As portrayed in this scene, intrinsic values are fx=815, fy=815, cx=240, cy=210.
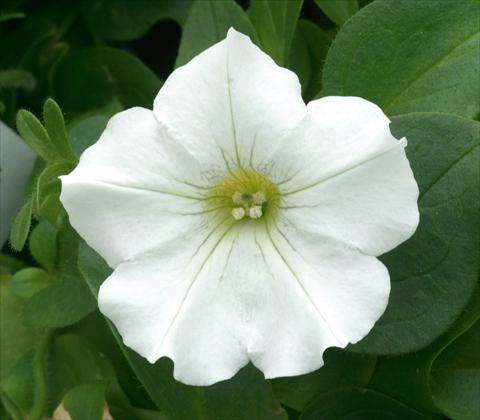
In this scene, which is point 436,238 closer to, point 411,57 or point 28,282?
point 411,57

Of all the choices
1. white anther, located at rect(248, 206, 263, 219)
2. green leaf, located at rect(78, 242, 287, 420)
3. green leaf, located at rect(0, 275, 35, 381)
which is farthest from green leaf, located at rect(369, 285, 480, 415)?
green leaf, located at rect(0, 275, 35, 381)

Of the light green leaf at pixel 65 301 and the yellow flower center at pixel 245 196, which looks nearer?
the yellow flower center at pixel 245 196

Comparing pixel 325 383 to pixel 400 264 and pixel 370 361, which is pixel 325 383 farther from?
pixel 400 264

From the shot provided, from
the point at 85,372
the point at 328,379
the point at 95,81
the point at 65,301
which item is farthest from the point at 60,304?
the point at 95,81

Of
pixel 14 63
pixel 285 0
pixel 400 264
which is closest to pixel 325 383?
pixel 400 264

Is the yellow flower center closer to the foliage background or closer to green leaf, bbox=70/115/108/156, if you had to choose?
the foliage background

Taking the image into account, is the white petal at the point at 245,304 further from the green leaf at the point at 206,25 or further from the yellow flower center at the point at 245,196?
the green leaf at the point at 206,25

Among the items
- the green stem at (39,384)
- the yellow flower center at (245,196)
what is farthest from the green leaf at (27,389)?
the yellow flower center at (245,196)
